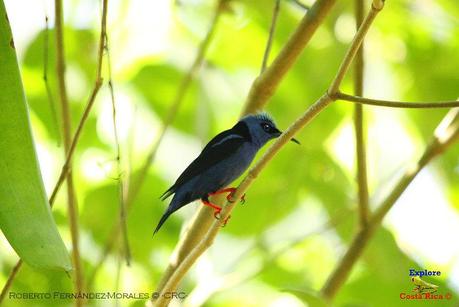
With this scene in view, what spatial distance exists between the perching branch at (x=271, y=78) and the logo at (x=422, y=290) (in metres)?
0.99

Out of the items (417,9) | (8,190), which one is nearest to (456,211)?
(417,9)

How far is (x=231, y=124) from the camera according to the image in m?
3.43

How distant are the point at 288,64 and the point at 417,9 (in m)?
1.41

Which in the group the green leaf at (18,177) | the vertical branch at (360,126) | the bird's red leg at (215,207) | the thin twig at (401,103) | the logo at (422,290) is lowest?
the green leaf at (18,177)

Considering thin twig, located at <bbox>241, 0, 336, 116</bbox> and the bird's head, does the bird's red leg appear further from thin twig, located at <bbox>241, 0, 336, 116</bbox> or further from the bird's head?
thin twig, located at <bbox>241, 0, 336, 116</bbox>

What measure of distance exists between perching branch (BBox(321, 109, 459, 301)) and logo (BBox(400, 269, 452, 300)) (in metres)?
0.37

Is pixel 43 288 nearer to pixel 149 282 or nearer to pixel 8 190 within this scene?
pixel 149 282

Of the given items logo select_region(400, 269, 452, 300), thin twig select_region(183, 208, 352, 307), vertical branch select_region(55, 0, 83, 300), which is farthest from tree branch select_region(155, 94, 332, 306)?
logo select_region(400, 269, 452, 300)

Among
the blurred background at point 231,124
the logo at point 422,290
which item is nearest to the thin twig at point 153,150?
the blurred background at point 231,124

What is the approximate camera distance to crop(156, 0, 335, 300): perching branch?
256 centimetres

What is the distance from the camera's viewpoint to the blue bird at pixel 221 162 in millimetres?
2682

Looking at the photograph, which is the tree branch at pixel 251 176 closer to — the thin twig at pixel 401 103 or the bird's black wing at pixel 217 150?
the thin twig at pixel 401 103

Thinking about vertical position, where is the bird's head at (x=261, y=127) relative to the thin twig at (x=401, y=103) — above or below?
above

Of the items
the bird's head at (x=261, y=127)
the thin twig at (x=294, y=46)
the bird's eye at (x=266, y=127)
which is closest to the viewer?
the thin twig at (x=294, y=46)
